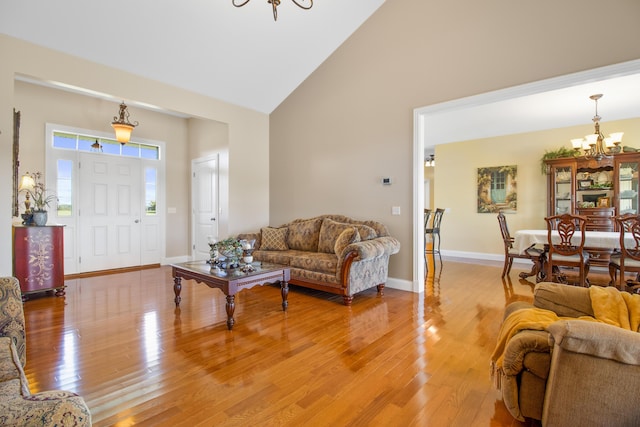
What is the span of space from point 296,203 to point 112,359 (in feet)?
12.5

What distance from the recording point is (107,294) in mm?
4207

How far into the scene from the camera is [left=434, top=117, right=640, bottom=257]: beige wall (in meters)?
6.24

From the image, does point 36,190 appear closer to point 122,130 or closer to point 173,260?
point 122,130

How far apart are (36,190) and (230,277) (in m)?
4.04

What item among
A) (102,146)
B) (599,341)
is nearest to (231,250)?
(599,341)

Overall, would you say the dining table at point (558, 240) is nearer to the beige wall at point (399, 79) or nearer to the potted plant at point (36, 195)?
the beige wall at point (399, 79)

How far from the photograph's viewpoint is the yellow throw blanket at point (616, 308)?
1.68m

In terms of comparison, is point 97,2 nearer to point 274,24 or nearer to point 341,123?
point 274,24

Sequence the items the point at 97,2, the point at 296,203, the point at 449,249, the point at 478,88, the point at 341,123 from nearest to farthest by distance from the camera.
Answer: the point at 97,2 < the point at 478,88 < the point at 341,123 < the point at 296,203 < the point at 449,249

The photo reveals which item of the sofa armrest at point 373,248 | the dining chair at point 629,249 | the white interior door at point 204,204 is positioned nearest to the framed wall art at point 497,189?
the dining chair at point 629,249

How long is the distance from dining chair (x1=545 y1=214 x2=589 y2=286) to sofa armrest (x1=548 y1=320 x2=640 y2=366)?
317 cm

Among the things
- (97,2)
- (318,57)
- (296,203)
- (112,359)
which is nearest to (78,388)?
(112,359)

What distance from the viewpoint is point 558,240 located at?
4.17m

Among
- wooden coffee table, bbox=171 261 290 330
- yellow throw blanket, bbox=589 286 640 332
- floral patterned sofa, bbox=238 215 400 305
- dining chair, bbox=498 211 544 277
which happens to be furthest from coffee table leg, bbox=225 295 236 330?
dining chair, bbox=498 211 544 277
